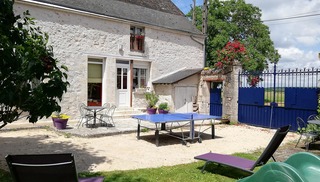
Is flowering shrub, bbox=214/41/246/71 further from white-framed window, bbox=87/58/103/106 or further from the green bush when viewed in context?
white-framed window, bbox=87/58/103/106

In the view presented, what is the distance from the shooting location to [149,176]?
5215 millimetres

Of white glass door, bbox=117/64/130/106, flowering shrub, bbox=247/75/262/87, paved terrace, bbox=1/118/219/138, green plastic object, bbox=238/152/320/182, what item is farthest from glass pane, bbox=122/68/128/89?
green plastic object, bbox=238/152/320/182

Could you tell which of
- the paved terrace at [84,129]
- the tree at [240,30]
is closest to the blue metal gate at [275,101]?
the paved terrace at [84,129]

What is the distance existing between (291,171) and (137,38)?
13785 millimetres

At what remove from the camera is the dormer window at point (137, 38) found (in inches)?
602

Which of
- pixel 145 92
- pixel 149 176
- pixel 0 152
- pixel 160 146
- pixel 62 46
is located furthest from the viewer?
pixel 145 92

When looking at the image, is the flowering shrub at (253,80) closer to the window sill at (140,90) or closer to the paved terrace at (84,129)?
the paved terrace at (84,129)

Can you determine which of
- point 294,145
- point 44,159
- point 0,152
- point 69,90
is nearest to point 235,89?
point 294,145

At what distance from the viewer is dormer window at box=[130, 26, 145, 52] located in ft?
50.2

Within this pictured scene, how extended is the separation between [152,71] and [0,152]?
9904mm

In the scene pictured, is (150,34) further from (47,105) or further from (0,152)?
(47,105)

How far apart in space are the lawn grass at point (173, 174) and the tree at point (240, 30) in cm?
2309

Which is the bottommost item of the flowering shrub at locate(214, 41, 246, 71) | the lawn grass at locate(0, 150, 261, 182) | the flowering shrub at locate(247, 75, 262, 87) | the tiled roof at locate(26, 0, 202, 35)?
the lawn grass at locate(0, 150, 261, 182)

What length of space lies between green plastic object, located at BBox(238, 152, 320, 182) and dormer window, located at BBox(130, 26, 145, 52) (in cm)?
1289
